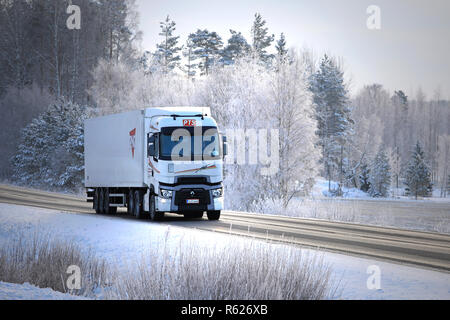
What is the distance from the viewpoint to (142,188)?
886 inches

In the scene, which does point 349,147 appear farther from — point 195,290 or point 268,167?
point 195,290

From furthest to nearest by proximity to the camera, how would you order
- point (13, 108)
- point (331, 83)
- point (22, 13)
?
point (331, 83) → point (22, 13) → point (13, 108)

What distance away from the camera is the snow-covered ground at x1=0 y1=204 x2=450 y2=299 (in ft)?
31.1

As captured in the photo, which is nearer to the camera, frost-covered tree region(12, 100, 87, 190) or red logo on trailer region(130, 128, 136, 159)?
red logo on trailer region(130, 128, 136, 159)

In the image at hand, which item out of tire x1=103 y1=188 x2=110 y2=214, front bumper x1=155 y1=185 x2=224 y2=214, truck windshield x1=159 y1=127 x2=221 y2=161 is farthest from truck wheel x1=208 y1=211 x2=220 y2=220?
tire x1=103 y1=188 x2=110 y2=214

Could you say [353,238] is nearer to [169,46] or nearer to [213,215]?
[213,215]

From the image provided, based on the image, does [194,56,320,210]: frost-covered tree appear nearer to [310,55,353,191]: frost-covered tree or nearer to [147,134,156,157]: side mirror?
[147,134,156,157]: side mirror

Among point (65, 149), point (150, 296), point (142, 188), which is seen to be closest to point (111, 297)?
point (150, 296)

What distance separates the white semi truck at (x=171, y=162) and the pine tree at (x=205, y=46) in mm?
51860

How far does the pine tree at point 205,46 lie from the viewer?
74750 millimetres

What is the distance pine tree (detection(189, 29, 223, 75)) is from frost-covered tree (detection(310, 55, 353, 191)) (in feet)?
52.6

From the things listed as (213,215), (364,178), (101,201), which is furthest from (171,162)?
(364,178)

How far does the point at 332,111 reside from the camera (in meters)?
85.9

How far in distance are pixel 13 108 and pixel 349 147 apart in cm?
4605
